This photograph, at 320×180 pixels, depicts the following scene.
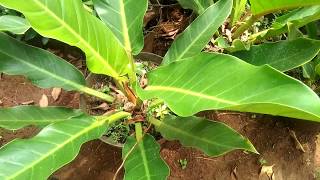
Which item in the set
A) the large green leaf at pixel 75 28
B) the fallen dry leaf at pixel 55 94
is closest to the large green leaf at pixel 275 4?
the large green leaf at pixel 75 28

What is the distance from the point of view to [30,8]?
887 mm

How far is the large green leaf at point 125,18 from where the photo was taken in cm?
129

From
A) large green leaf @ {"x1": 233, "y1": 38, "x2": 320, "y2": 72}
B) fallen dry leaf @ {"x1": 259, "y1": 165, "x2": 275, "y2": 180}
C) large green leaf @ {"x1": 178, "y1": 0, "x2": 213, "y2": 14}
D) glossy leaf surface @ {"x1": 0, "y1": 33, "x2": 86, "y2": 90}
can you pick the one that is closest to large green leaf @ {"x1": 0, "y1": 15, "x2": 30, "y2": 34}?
glossy leaf surface @ {"x1": 0, "y1": 33, "x2": 86, "y2": 90}

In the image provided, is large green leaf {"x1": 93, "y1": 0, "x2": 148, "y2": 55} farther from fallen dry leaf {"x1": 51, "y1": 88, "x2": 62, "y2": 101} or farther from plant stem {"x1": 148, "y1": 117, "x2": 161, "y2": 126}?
fallen dry leaf {"x1": 51, "y1": 88, "x2": 62, "y2": 101}

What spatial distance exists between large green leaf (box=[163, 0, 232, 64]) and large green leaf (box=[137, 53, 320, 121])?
256 mm

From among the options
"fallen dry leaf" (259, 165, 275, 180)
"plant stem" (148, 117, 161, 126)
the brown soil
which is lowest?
"fallen dry leaf" (259, 165, 275, 180)

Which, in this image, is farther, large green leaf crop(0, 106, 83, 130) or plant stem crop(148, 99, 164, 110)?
plant stem crop(148, 99, 164, 110)

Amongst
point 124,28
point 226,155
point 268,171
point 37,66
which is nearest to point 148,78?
point 124,28

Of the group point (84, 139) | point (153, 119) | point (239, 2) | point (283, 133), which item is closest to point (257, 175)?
point (283, 133)

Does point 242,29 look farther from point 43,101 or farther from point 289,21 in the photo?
point 43,101

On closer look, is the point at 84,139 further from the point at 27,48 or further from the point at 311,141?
the point at 311,141

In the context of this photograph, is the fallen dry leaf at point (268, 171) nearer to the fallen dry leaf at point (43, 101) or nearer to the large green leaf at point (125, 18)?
the large green leaf at point (125, 18)

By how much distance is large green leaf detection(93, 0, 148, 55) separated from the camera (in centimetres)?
129

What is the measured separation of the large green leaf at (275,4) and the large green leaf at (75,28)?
0.48m
